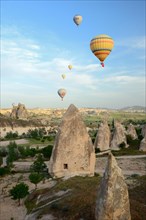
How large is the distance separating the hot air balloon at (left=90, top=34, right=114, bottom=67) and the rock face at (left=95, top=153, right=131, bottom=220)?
2049 centimetres

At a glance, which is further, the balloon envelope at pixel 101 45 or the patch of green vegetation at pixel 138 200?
the balloon envelope at pixel 101 45

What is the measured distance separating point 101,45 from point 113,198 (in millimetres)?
21322

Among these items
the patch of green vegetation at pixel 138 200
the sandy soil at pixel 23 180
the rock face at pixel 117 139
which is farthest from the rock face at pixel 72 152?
the rock face at pixel 117 139

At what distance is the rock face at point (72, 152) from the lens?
24312 millimetres

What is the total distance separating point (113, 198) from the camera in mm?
12008

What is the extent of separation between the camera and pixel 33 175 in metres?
24.3

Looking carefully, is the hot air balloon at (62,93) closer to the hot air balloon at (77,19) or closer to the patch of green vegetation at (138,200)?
the hot air balloon at (77,19)

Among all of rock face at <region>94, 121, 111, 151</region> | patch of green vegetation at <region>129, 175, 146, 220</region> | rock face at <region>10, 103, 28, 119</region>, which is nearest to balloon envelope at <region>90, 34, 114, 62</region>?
patch of green vegetation at <region>129, 175, 146, 220</region>

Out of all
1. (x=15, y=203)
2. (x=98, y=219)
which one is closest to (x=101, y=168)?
(x=15, y=203)

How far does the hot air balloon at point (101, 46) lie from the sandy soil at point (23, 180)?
1106cm

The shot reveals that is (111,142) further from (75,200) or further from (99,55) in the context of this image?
(75,200)

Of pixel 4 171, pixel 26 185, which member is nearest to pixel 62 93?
pixel 4 171

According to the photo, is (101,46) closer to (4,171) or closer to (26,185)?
(26,185)

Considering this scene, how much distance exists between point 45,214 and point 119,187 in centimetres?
475
